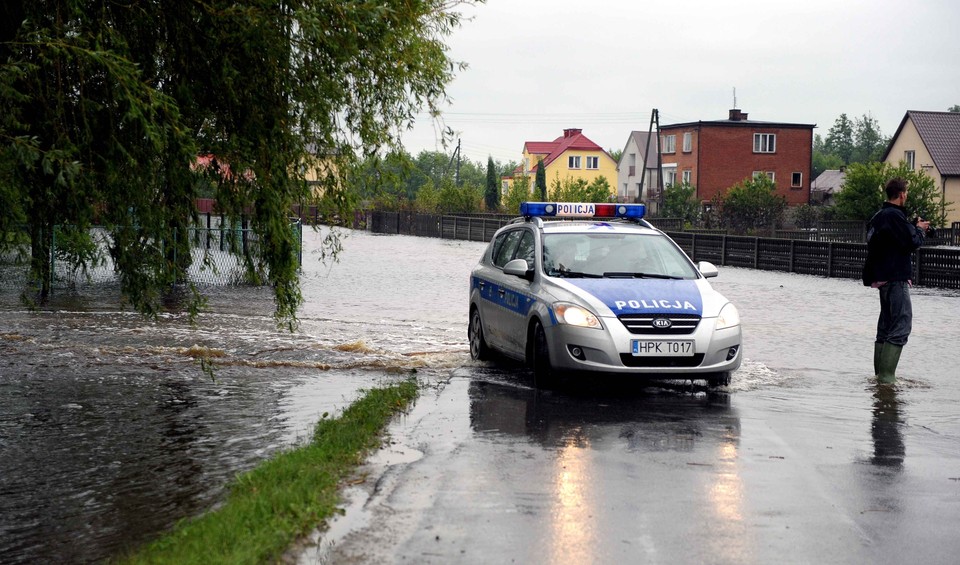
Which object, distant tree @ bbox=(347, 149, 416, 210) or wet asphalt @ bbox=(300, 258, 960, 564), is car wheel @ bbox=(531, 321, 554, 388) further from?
distant tree @ bbox=(347, 149, 416, 210)

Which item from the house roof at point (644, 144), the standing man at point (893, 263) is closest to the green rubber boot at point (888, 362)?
the standing man at point (893, 263)

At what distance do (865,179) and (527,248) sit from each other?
4702cm

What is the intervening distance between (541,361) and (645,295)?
110 centimetres

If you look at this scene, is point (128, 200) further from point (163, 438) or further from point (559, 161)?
point (559, 161)

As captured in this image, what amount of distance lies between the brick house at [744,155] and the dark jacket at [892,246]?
73.2m

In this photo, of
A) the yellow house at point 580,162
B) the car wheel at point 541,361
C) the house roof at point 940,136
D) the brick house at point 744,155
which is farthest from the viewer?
the yellow house at point 580,162

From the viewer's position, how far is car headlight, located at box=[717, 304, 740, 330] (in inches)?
411

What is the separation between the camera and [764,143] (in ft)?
281

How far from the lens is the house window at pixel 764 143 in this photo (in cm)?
8531

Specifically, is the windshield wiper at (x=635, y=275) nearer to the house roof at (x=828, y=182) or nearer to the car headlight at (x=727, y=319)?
the car headlight at (x=727, y=319)

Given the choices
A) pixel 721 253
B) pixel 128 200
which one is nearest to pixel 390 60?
pixel 128 200

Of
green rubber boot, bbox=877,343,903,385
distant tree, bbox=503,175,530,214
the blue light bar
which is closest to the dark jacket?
green rubber boot, bbox=877,343,903,385

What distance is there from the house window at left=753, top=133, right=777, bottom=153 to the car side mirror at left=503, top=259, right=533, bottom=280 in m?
76.9

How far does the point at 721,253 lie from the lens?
4150cm
